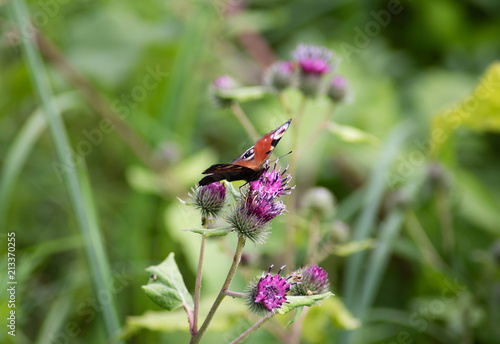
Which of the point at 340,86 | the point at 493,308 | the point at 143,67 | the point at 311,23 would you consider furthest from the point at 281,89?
the point at 311,23

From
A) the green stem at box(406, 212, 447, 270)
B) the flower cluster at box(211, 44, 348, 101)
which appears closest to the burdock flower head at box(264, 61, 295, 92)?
the flower cluster at box(211, 44, 348, 101)

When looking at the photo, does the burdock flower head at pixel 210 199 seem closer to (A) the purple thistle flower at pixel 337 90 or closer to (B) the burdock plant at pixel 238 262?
(B) the burdock plant at pixel 238 262

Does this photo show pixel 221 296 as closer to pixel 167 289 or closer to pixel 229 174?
pixel 167 289

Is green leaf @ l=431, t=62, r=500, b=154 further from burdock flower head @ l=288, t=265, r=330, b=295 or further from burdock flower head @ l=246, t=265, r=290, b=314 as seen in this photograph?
burdock flower head @ l=246, t=265, r=290, b=314

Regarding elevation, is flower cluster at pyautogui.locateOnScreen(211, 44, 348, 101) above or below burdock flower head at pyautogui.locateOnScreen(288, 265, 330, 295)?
above

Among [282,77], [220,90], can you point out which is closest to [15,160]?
[220,90]

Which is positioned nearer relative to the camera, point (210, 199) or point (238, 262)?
point (238, 262)

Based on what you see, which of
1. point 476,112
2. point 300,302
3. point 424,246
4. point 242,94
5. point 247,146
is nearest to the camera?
point 300,302
